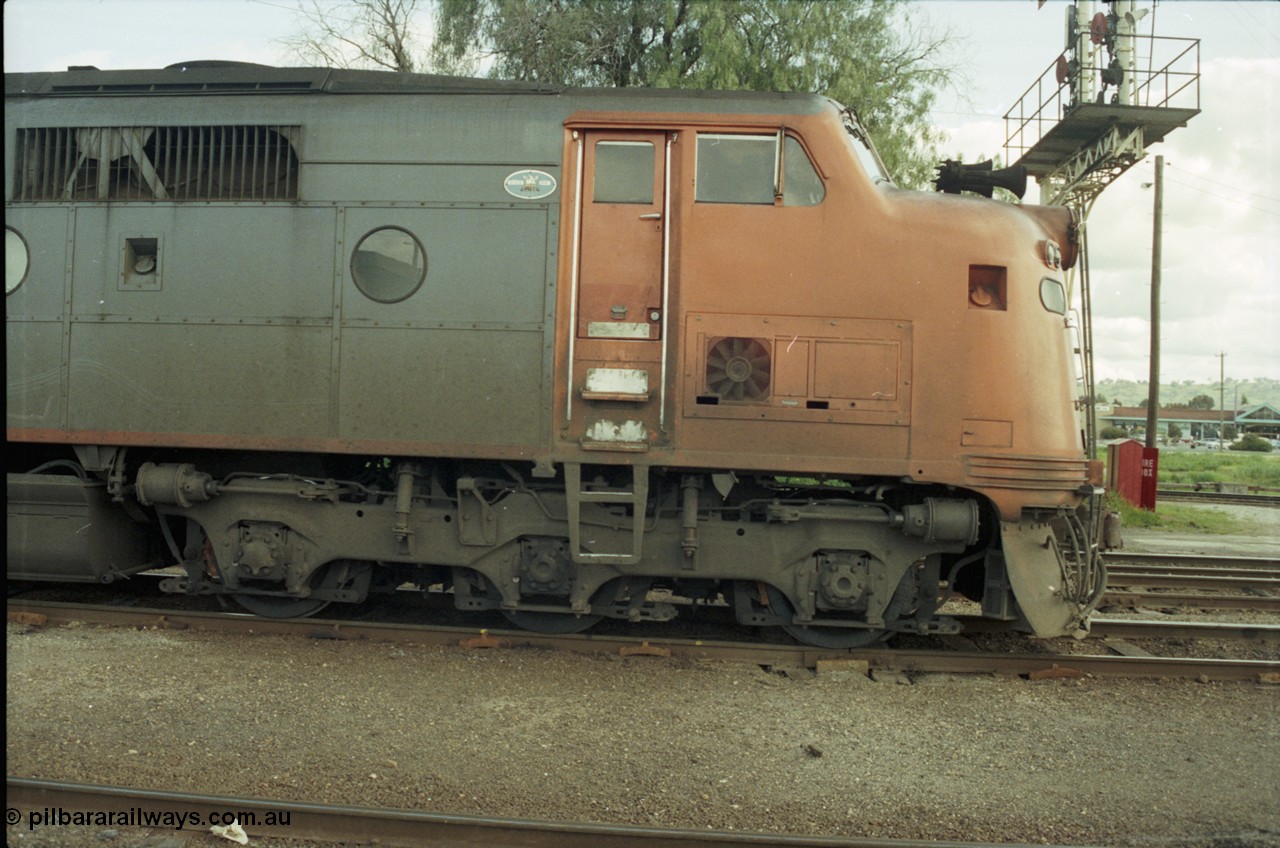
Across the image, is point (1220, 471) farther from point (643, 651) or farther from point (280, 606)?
point (280, 606)

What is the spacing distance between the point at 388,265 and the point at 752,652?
3524 millimetres

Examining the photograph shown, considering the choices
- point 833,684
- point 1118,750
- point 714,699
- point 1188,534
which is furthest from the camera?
point 1188,534

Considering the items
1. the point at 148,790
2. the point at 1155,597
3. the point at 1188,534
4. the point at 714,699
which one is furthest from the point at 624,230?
the point at 1188,534

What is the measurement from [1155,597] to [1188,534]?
25.5 feet

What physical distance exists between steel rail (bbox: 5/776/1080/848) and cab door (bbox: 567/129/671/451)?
2510 millimetres

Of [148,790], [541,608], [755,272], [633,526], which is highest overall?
[755,272]

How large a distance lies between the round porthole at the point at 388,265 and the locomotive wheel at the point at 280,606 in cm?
233

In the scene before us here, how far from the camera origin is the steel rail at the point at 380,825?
3746 mm

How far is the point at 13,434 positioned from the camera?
6.28m

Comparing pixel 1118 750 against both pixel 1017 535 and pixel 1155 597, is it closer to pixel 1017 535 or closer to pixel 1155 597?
pixel 1017 535

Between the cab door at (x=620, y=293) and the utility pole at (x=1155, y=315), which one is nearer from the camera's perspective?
the cab door at (x=620, y=293)

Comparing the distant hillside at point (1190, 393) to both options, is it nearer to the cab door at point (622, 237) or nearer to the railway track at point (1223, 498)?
the railway track at point (1223, 498)

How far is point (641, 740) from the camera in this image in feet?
15.8

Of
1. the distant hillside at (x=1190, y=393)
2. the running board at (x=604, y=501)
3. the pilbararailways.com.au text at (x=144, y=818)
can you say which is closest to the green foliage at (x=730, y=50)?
the running board at (x=604, y=501)
